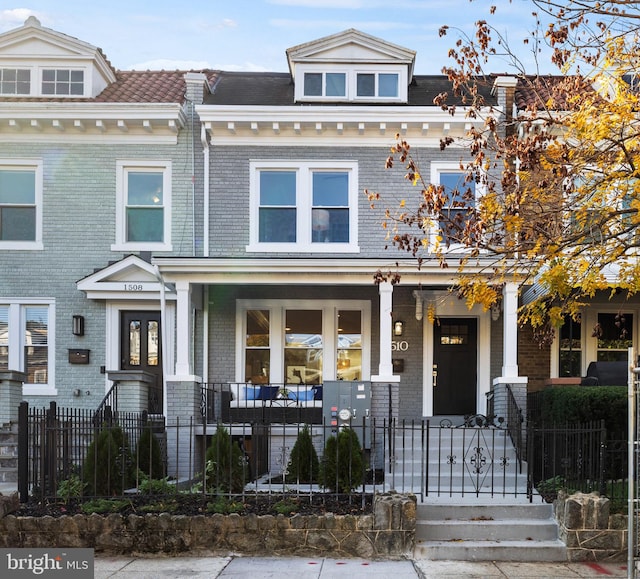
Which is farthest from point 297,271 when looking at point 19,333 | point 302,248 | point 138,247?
point 19,333

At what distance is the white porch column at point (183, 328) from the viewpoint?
13.4 metres

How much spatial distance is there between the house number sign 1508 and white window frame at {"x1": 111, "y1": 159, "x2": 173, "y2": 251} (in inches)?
182

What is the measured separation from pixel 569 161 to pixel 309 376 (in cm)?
803

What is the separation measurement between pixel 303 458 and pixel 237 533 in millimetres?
1810

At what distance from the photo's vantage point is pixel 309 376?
15.3 metres

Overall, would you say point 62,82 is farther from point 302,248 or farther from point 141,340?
point 302,248

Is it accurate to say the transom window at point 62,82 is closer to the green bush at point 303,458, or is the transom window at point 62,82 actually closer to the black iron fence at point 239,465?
the black iron fence at point 239,465

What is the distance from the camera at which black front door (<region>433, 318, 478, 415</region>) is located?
15.2 meters

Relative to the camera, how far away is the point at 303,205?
1501 centimetres

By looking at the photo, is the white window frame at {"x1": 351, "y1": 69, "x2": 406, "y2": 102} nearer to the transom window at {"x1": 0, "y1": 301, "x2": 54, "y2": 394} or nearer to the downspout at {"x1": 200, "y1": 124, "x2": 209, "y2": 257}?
the downspout at {"x1": 200, "y1": 124, "x2": 209, "y2": 257}

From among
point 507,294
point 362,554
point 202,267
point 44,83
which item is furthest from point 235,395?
point 44,83

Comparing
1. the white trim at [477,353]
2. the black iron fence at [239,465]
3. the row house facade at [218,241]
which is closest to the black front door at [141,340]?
the row house facade at [218,241]

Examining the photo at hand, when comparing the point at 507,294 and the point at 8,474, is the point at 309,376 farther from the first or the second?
the point at 8,474

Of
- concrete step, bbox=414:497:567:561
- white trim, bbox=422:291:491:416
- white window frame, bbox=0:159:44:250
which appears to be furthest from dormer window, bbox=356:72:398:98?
concrete step, bbox=414:497:567:561
